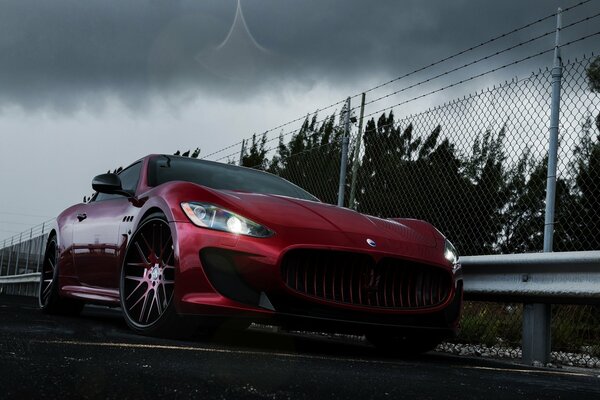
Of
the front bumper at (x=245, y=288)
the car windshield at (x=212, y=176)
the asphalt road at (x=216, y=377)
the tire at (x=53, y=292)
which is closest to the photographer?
the asphalt road at (x=216, y=377)

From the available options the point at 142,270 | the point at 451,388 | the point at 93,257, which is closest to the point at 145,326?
the point at 142,270

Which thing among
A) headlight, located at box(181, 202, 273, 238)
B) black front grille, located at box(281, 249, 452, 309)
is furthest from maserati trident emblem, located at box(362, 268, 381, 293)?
headlight, located at box(181, 202, 273, 238)

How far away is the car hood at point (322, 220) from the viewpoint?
389cm

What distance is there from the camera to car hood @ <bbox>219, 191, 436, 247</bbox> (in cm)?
389

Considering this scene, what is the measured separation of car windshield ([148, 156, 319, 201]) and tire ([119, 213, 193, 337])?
62cm

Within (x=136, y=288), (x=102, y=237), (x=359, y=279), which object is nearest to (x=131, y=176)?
(x=102, y=237)

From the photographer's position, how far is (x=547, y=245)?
197 inches

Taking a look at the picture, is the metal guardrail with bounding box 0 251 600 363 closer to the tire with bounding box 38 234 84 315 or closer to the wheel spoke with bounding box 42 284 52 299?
the tire with bounding box 38 234 84 315

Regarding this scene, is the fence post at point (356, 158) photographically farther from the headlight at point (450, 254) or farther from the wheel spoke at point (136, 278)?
the wheel spoke at point (136, 278)

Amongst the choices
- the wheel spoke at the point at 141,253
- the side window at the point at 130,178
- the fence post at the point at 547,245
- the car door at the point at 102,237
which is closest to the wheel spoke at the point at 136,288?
the wheel spoke at the point at 141,253

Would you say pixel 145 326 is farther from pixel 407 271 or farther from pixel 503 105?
pixel 503 105

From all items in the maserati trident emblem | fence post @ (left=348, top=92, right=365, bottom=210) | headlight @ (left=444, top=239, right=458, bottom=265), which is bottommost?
the maserati trident emblem

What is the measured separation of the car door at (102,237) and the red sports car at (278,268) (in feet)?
0.22

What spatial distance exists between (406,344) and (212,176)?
5.63 feet
